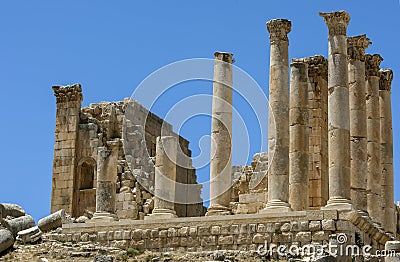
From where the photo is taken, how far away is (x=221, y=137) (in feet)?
109

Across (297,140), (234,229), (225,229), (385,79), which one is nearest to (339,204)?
(234,229)

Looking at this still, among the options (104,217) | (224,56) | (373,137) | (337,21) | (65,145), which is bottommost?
(104,217)

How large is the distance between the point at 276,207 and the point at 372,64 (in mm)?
8377

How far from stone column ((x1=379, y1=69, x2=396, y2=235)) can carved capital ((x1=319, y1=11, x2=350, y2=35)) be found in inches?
244

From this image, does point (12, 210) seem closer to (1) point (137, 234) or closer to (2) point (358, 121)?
(1) point (137, 234)

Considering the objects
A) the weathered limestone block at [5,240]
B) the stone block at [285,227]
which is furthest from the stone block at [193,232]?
the weathered limestone block at [5,240]

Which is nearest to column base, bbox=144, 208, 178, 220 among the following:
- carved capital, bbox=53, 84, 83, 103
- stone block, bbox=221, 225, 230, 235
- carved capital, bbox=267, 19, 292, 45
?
stone block, bbox=221, 225, 230, 235

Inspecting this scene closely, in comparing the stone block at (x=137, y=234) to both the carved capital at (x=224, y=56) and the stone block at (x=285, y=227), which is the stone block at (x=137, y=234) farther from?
the carved capital at (x=224, y=56)

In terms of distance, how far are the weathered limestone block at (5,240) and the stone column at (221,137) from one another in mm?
6823

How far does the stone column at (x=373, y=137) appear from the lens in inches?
1389

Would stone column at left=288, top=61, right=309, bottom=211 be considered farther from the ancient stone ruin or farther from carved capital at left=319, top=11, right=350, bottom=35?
carved capital at left=319, top=11, right=350, bottom=35

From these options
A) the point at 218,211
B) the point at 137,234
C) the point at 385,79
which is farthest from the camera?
the point at 385,79

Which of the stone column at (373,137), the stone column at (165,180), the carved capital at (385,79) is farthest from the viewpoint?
the carved capital at (385,79)

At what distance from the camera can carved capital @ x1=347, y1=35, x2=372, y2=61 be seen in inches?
1335
